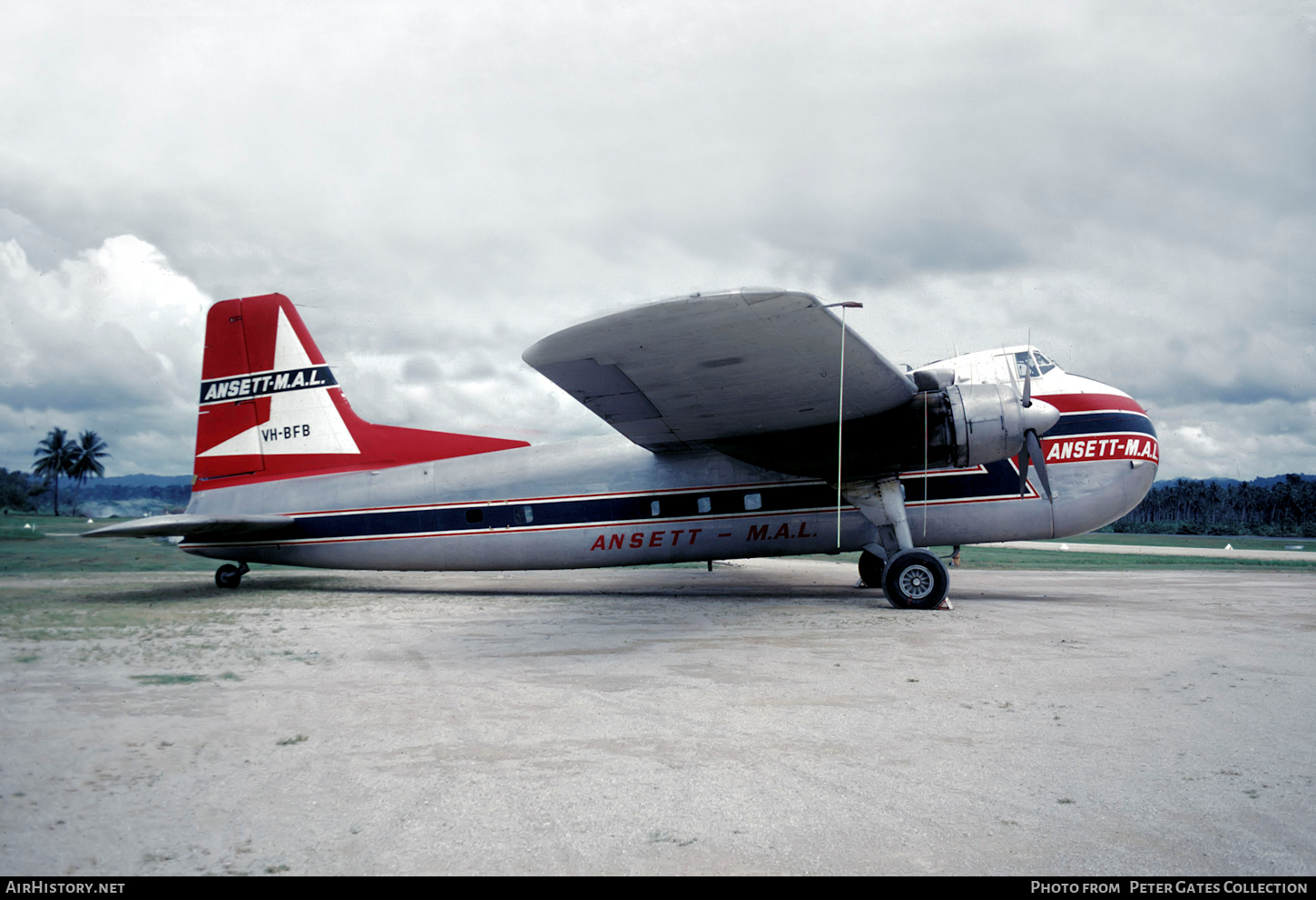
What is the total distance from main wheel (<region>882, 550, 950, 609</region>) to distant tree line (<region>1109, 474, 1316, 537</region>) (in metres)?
58.6

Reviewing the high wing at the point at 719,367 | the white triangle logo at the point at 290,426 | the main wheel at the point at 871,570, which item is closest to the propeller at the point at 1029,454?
the high wing at the point at 719,367

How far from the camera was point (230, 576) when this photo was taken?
12133 mm

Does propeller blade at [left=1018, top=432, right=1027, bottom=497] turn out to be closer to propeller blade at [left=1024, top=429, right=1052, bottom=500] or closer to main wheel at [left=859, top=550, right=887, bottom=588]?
propeller blade at [left=1024, top=429, right=1052, bottom=500]

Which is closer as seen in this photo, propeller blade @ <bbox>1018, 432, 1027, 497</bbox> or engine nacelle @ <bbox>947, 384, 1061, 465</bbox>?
engine nacelle @ <bbox>947, 384, 1061, 465</bbox>

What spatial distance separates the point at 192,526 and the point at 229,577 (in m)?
1.55

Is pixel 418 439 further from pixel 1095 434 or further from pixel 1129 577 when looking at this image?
pixel 1129 577

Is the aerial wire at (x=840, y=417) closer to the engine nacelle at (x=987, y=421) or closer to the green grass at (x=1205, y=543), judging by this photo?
the engine nacelle at (x=987, y=421)

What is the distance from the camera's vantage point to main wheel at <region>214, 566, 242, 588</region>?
12055mm

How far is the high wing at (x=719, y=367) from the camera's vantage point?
6.45 metres

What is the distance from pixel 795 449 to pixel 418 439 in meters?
6.63

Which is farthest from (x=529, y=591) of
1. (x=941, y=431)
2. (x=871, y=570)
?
(x=941, y=431)

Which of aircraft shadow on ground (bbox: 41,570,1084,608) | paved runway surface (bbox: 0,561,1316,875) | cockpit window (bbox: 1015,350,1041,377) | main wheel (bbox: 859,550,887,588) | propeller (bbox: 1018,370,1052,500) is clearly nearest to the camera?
paved runway surface (bbox: 0,561,1316,875)

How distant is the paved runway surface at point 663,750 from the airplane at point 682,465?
2.91 meters

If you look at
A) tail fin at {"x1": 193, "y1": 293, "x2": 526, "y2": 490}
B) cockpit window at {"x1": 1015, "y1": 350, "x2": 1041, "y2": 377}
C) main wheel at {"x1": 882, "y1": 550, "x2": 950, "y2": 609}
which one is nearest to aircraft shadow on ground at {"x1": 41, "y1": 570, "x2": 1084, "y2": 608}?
main wheel at {"x1": 882, "y1": 550, "x2": 950, "y2": 609}
